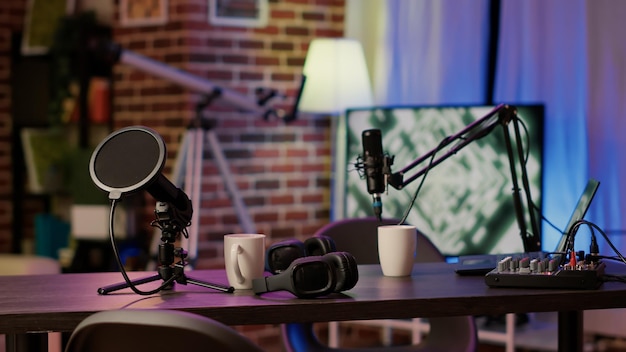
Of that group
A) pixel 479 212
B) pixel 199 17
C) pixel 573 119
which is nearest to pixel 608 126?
pixel 573 119

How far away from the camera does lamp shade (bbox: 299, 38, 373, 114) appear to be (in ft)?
15.1

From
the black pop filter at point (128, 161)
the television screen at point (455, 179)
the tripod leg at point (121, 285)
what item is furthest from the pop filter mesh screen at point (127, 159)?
the television screen at point (455, 179)

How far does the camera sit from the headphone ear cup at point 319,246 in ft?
7.54

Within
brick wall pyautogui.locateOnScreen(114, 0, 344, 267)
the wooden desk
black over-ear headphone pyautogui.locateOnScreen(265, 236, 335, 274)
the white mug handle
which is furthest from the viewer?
brick wall pyautogui.locateOnScreen(114, 0, 344, 267)

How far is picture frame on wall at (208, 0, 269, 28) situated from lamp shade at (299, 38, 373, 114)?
298mm

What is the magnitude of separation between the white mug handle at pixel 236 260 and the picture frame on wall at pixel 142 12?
8.67 feet

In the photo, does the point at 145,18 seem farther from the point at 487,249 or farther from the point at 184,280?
the point at 184,280

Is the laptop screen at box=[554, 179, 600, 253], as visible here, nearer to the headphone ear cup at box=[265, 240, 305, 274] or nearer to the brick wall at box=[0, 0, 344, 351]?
the headphone ear cup at box=[265, 240, 305, 274]

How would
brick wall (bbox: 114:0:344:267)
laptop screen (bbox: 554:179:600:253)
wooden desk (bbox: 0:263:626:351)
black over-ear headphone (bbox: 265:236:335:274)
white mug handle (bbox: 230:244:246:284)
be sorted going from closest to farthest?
wooden desk (bbox: 0:263:626:351) < white mug handle (bbox: 230:244:246:284) < black over-ear headphone (bbox: 265:236:335:274) < laptop screen (bbox: 554:179:600:253) < brick wall (bbox: 114:0:344:267)

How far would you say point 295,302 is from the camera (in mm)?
1998

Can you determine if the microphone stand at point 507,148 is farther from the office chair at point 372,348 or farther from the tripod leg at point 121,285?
the tripod leg at point 121,285

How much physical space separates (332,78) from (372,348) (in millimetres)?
1972

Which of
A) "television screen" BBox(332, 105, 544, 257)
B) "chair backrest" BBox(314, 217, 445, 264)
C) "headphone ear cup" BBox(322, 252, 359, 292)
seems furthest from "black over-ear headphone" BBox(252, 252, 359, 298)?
"television screen" BBox(332, 105, 544, 257)

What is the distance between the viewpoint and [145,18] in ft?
15.5
